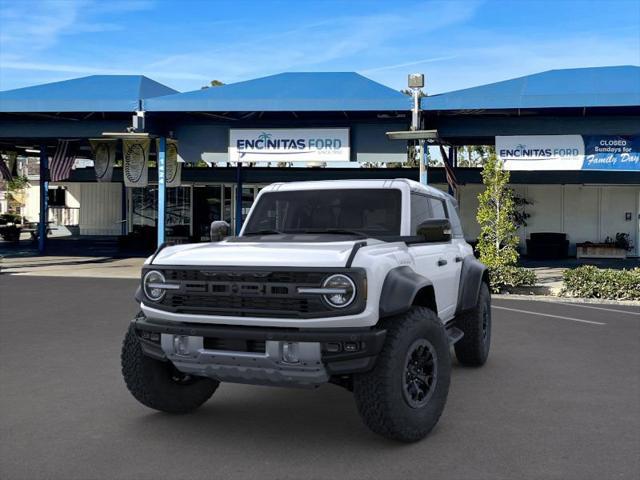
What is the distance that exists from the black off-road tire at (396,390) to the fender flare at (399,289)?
0.14 metres

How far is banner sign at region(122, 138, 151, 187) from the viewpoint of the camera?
22.1m

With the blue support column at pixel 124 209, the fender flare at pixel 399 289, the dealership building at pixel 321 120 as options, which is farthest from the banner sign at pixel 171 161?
the fender flare at pixel 399 289

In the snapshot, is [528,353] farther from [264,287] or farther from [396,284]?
[264,287]

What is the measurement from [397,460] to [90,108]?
59.8 feet

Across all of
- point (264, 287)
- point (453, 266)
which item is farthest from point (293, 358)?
point (453, 266)

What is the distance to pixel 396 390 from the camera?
4.41m

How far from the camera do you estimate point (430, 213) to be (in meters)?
6.46

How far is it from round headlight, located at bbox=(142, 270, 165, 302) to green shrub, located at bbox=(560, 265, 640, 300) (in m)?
11.7

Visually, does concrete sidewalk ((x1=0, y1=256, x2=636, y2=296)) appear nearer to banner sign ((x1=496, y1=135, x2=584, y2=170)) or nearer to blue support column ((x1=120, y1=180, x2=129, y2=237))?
banner sign ((x1=496, y1=135, x2=584, y2=170))

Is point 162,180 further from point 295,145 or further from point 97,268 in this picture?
point 295,145

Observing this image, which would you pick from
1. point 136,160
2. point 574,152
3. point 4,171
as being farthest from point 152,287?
point 4,171

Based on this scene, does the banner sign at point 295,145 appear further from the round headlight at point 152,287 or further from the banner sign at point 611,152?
the round headlight at point 152,287

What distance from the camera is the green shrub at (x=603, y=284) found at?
13.9m

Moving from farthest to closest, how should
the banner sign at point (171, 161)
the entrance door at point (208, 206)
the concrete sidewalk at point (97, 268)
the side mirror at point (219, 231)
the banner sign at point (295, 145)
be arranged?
the entrance door at point (208, 206) < the banner sign at point (171, 161) < the banner sign at point (295, 145) < the concrete sidewalk at point (97, 268) < the side mirror at point (219, 231)
